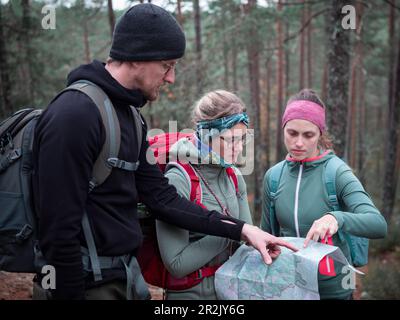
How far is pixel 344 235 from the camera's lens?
2.89 meters

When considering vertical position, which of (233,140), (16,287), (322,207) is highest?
(233,140)

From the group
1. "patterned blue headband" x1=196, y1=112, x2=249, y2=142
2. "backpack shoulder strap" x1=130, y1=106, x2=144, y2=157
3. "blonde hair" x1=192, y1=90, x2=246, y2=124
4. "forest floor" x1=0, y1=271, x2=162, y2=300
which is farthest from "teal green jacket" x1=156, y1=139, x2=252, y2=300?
"forest floor" x1=0, y1=271, x2=162, y2=300

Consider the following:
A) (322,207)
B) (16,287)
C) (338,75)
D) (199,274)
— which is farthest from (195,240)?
(338,75)

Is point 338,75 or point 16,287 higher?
point 338,75

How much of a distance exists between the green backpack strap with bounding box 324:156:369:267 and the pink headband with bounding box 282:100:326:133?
0.34 m

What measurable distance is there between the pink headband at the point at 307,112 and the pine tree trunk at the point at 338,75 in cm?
476

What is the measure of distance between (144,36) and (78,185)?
0.88 metres

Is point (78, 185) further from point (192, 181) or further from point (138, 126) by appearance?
point (192, 181)

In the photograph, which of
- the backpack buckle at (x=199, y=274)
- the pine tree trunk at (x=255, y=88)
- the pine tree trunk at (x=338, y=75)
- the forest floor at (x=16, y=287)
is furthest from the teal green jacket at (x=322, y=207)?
the pine tree trunk at (x=255, y=88)

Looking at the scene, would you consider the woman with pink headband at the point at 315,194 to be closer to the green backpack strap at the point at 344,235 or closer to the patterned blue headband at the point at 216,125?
the green backpack strap at the point at 344,235

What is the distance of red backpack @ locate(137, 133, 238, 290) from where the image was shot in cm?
262

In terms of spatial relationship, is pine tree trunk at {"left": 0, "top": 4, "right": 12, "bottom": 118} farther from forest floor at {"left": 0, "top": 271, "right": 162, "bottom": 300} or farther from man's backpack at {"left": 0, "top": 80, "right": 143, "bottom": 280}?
man's backpack at {"left": 0, "top": 80, "right": 143, "bottom": 280}
